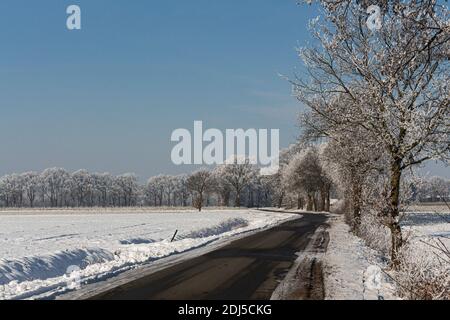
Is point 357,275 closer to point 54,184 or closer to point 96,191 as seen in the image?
point 96,191

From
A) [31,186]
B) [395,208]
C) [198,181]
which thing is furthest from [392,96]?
[31,186]

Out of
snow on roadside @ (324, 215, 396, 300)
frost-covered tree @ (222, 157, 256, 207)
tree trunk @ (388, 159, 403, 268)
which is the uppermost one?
frost-covered tree @ (222, 157, 256, 207)

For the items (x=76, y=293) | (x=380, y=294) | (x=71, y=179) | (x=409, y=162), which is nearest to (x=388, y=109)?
(x=409, y=162)

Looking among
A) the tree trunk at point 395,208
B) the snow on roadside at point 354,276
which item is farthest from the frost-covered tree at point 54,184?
the tree trunk at point 395,208

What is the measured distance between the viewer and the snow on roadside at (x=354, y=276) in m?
11.3

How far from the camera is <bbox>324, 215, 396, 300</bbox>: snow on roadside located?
11.3 meters

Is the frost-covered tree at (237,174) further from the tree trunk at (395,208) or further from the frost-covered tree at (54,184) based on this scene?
the tree trunk at (395,208)

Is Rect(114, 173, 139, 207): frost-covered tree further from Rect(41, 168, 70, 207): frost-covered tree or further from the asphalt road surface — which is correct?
the asphalt road surface

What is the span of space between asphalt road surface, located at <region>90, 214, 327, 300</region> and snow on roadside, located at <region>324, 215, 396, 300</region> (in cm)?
145

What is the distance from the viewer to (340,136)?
19172mm

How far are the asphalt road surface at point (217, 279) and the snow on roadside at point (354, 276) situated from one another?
1.45 meters

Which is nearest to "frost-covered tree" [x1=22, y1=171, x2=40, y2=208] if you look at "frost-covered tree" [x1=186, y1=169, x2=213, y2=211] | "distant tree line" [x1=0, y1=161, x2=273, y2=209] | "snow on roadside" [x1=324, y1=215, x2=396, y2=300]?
"distant tree line" [x1=0, y1=161, x2=273, y2=209]

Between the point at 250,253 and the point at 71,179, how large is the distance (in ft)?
543
